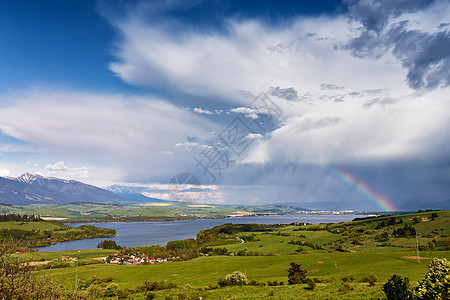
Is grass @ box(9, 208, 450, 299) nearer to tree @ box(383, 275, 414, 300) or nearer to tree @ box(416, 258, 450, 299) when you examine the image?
tree @ box(383, 275, 414, 300)

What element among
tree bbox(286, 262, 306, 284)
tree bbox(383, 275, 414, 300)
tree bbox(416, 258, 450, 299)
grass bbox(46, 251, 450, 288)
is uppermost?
tree bbox(416, 258, 450, 299)

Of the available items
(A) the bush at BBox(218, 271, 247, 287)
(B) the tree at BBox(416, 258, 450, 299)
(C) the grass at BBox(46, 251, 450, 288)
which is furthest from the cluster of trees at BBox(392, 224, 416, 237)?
(B) the tree at BBox(416, 258, 450, 299)

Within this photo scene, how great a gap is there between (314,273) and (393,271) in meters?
16.0

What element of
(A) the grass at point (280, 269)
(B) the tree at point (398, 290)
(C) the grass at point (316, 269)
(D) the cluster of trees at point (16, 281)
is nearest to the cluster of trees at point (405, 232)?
(C) the grass at point (316, 269)

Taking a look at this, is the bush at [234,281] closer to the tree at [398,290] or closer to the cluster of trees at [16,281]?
the tree at [398,290]

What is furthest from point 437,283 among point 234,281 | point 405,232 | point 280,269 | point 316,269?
point 405,232

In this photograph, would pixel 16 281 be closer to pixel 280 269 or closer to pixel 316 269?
pixel 280 269

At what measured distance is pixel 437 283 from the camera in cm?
1498

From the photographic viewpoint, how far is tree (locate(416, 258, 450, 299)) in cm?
1470

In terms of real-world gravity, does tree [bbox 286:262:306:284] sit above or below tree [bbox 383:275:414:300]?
below

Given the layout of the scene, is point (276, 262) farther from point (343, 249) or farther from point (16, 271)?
point (16, 271)

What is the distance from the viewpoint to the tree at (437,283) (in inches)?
579

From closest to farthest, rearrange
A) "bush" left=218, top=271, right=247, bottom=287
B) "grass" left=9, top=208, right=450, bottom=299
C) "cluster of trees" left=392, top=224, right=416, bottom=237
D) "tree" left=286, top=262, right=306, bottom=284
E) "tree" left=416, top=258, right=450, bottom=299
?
"tree" left=416, top=258, right=450, bottom=299 < "grass" left=9, top=208, right=450, bottom=299 < "tree" left=286, top=262, right=306, bottom=284 < "bush" left=218, top=271, right=247, bottom=287 < "cluster of trees" left=392, top=224, right=416, bottom=237

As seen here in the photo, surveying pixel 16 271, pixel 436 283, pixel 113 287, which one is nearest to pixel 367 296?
pixel 436 283
